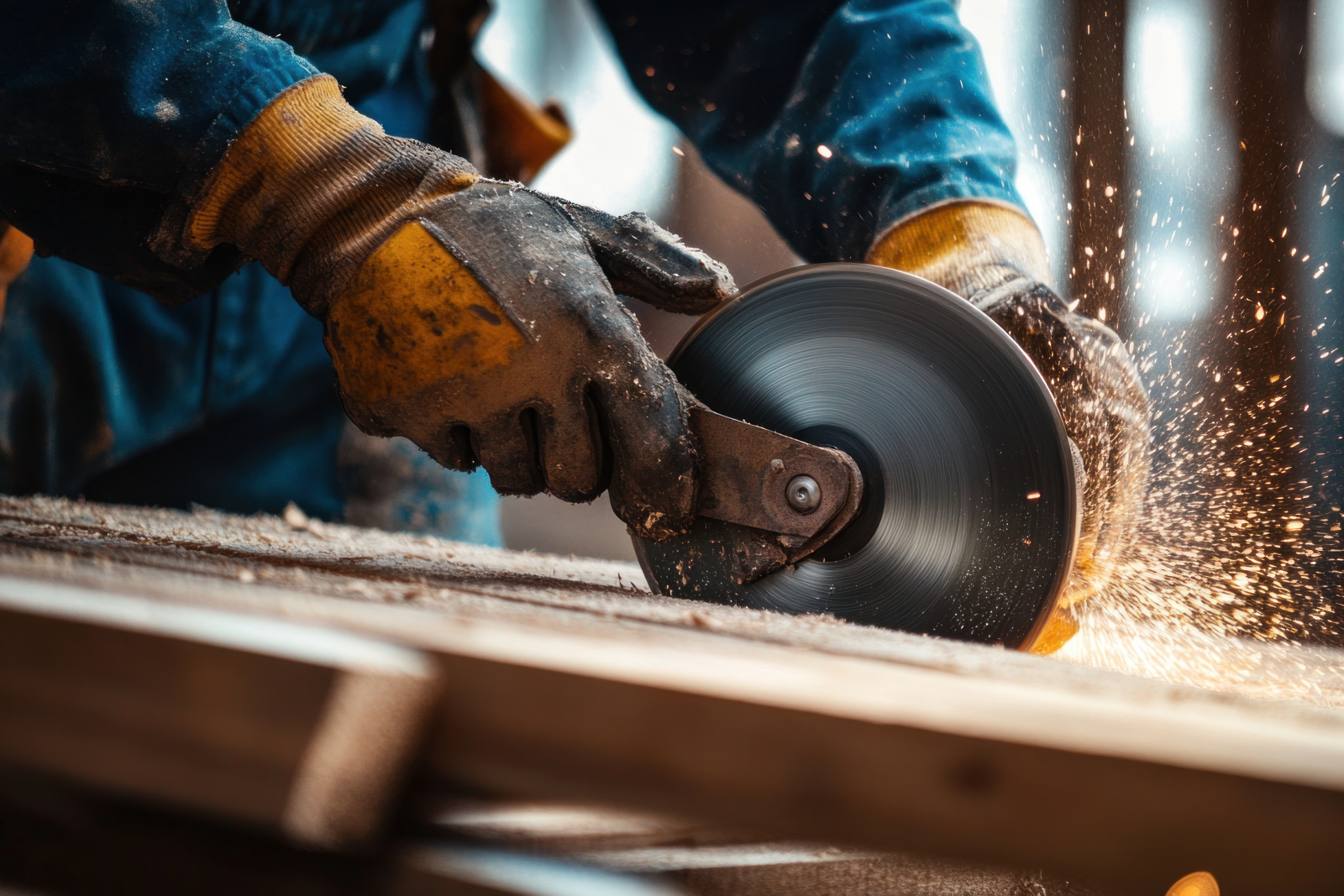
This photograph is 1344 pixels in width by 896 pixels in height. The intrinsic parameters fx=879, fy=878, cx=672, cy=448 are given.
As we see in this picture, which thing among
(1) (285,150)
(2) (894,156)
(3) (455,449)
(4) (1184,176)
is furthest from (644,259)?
(4) (1184,176)

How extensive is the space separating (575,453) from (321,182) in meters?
0.49

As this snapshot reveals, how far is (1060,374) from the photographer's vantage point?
142 centimetres

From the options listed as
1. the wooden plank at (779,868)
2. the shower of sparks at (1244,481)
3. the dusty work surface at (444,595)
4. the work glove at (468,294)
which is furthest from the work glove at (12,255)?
the shower of sparks at (1244,481)

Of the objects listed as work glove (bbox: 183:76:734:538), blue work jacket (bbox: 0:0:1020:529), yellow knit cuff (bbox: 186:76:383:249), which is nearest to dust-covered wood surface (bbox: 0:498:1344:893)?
work glove (bbox: 183:76:734:538)

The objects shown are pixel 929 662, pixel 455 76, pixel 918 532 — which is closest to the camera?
pixel 929 662

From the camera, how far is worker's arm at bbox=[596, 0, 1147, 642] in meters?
1.44

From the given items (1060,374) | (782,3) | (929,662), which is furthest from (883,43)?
(929,662)

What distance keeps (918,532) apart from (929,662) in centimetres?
56

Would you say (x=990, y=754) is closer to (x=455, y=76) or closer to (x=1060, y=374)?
(x=1060, y=374)

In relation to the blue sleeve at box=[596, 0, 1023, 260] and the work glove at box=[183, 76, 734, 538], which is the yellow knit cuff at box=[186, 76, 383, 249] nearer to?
the work glove at box=[183, 76, 734, 538]

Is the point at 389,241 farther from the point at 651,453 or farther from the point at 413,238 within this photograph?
the point at 651,453

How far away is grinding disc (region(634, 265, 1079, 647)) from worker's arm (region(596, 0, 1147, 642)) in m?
0.28

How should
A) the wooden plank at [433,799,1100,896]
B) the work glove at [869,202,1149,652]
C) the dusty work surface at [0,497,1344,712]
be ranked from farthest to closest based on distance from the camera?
the work glove at [869,202,1149,652], the wooden plank at [433,799,1100,896], the dusty work surface at [0,497,1344,712]

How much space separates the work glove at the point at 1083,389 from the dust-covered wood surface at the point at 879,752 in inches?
35.5
